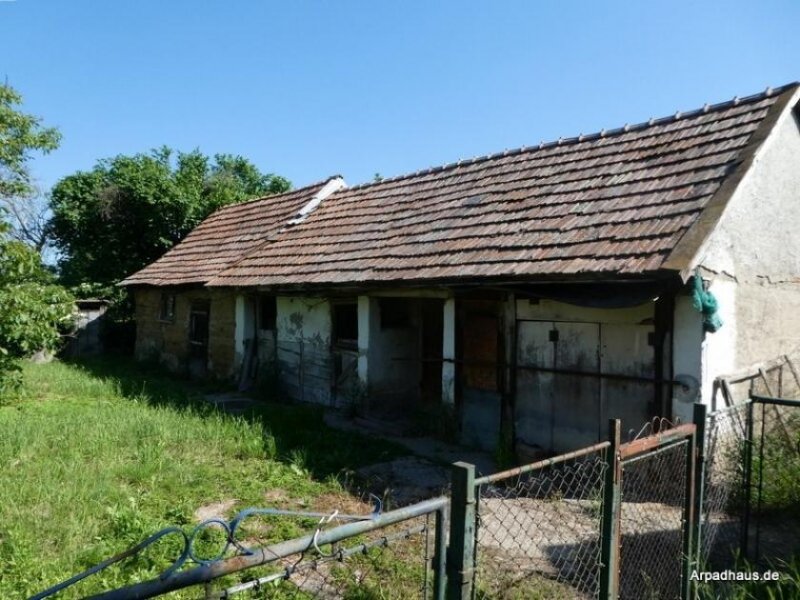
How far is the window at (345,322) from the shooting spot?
11320 millimetres

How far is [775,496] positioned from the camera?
5727 millimetres

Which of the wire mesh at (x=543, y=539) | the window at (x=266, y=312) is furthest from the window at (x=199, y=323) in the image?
the wire mesh at (x=543, y=539)

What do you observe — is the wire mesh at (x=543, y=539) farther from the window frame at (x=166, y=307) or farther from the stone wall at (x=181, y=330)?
the window frame at (x=166, y=307)

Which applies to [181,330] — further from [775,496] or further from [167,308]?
[775,496]

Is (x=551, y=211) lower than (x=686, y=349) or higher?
higher

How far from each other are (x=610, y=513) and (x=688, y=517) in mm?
1094

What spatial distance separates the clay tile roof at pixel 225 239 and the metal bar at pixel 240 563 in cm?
1290

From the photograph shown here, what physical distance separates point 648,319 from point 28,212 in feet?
119

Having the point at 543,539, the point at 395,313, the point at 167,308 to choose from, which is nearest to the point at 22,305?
the point at 395,313

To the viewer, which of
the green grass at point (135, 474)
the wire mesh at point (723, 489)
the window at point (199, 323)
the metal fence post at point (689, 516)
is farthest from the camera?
the window at point (199, 323)

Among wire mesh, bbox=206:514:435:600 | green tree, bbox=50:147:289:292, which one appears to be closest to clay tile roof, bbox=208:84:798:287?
wire mesh, bbox=206:514:435:600

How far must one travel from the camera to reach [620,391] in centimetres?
698

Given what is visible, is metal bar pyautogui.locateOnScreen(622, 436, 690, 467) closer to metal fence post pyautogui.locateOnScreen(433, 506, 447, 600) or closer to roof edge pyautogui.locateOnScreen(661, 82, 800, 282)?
metal fence post pyautogui.locateOnScreen(433, 506, 447, 600)

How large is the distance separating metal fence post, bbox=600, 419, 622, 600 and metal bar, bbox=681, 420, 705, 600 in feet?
2.97
